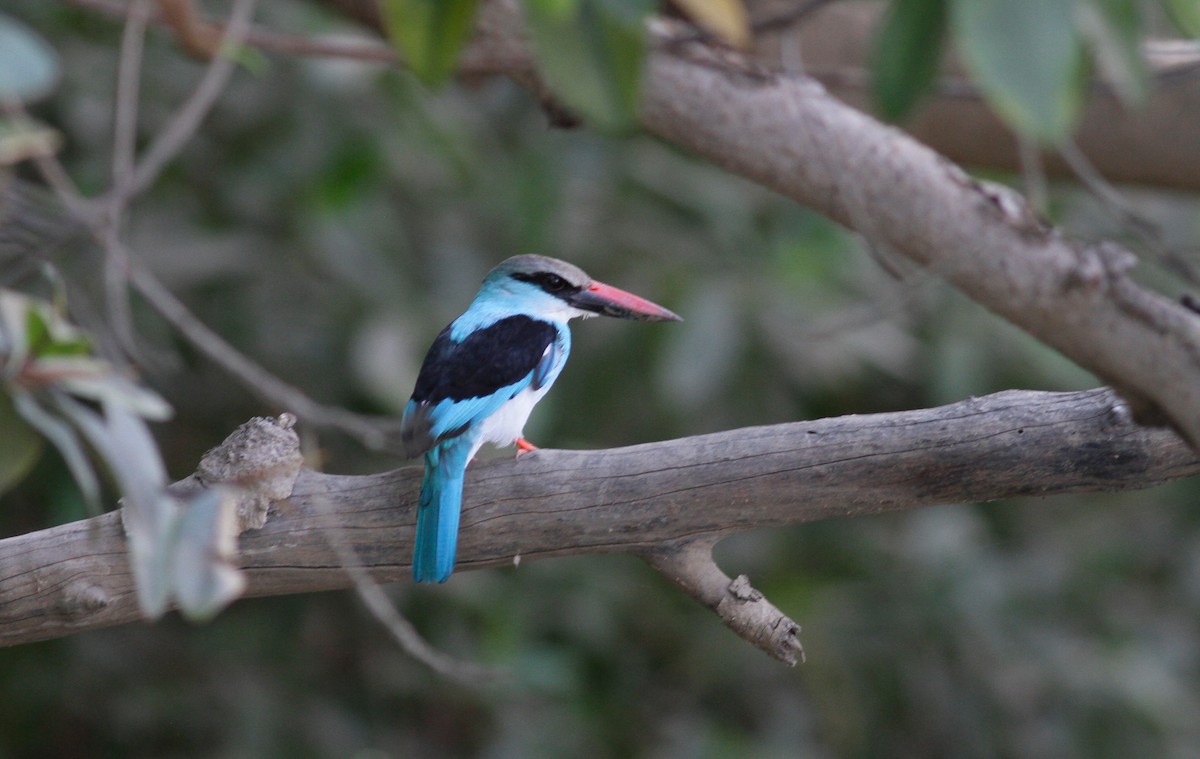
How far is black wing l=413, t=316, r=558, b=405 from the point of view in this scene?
2635 mm

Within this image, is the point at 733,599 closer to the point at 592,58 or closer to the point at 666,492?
the point at 666,492

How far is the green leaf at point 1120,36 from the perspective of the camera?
1.54 meters

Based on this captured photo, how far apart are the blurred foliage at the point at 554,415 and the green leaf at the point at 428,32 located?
1534 mm

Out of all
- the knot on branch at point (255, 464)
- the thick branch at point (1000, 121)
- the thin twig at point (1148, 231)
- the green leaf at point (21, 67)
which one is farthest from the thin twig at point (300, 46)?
the green leaf at point (21, 67)

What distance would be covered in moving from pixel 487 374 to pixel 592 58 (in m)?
0.96

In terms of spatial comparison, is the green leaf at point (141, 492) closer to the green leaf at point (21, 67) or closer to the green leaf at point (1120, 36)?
the green leaf at point (21, 67)

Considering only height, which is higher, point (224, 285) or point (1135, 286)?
point (1135, 286)

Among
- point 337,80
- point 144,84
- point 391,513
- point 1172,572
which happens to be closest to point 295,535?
point 391,513

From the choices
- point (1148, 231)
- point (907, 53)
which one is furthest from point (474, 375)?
point (1148, 231)

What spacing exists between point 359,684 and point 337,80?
2131mm

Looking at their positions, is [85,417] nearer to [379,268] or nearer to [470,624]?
[379,268]

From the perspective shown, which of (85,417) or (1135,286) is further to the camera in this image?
(1135,286)

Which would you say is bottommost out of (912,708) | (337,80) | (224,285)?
(912,708)

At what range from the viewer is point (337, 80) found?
388 centimetres
